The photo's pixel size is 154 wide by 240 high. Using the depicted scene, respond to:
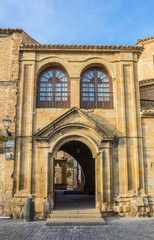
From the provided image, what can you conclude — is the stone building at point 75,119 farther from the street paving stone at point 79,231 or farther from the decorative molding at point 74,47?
the street paving stone at point 79,231

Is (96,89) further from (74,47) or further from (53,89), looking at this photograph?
(74,47)

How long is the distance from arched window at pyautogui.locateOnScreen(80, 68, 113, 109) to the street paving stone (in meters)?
5.52

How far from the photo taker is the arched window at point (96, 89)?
12.3 m

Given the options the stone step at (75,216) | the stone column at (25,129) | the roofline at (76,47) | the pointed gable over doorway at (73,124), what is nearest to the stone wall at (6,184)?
the stone column at (25,129)

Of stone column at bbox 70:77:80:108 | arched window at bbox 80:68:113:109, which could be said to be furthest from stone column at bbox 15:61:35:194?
arched window at bbox 80:68:113:109

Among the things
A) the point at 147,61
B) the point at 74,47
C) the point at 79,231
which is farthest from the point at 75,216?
the point at 147,61

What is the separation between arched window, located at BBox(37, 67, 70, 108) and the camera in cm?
1221

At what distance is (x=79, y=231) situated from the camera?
8.48 meters

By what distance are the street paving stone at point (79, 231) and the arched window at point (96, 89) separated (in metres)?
5.52

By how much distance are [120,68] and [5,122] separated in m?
6.27

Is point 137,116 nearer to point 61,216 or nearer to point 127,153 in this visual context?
point 127,153

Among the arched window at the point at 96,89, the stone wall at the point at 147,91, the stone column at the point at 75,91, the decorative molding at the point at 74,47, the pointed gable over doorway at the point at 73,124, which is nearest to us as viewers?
the pointed gable over doorway at the point at 73,124

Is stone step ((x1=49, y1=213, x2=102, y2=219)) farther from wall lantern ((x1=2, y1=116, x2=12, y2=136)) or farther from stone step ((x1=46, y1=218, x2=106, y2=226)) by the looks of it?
wall lantern ((x1=2, y1=116, x2=12, y2=136))

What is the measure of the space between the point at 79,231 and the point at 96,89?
686cm
